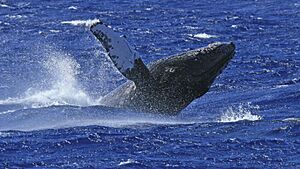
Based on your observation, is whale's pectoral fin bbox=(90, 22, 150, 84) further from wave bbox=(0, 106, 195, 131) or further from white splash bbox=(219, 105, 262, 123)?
white splash bbox=(219, 105, 262, 123)

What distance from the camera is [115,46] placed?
832 inches

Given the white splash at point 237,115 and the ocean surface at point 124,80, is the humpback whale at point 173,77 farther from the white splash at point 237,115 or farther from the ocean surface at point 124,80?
the white splash at point 237,115

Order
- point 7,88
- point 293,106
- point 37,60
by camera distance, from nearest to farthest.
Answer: point 293,106
point 7,88
point 37,60

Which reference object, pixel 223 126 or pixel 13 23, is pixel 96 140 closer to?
pixel 223 126

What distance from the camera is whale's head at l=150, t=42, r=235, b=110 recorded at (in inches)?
850

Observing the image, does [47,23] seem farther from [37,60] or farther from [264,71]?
[264,71]

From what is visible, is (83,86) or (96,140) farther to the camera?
(83,86)

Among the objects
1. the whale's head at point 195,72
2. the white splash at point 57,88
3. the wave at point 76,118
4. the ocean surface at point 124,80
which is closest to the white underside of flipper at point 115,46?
the whale's head at point 195,72

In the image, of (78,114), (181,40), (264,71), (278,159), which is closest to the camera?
(278,159)

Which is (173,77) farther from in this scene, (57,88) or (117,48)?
(57,88)

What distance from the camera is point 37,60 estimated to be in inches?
1447

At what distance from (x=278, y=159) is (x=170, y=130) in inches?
128

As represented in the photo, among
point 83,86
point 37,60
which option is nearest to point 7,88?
point 83,86

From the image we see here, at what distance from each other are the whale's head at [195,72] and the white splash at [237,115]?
106 cm
